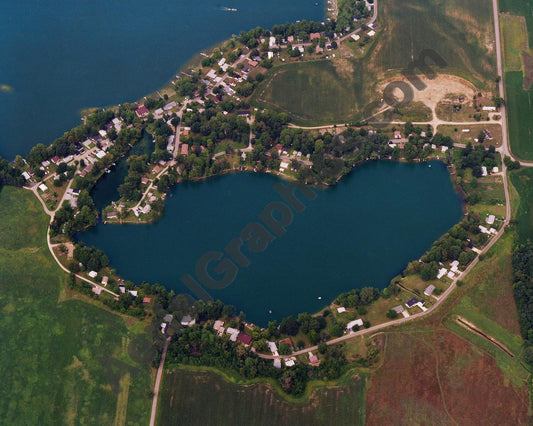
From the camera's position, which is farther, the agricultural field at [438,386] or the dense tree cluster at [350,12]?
the dense tree cluster at [350,12]

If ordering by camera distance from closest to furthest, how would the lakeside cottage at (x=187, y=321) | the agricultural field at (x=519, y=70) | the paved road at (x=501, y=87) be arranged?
1. the lakeside cottage at (x=187, y=321)
2. the paved road at (x=501, y=87)
3. the agricultural field at (x=519, y=70)

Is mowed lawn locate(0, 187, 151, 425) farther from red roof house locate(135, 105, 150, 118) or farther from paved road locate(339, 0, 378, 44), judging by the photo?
paved road locate(339, 0, 378, 44)

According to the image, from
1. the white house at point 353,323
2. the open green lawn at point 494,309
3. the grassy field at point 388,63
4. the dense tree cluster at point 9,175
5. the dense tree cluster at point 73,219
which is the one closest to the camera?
the open green lawn at point 494,309

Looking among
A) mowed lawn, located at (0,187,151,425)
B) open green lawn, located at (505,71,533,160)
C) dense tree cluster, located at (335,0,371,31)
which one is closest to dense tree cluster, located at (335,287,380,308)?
mowed lawn, located at (0,187,151,425)

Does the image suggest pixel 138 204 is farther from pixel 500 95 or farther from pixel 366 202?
pixel 500 95

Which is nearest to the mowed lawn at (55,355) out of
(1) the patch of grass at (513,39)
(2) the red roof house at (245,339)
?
(2) the red roof house at (245,339)

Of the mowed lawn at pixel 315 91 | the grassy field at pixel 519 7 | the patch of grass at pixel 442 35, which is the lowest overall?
the mowed lawn at pixel 315 91

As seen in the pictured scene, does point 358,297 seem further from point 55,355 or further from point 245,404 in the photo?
point 55,355

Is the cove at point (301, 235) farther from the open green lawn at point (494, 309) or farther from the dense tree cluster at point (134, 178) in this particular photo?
the open green lawn at point (494, 309)
